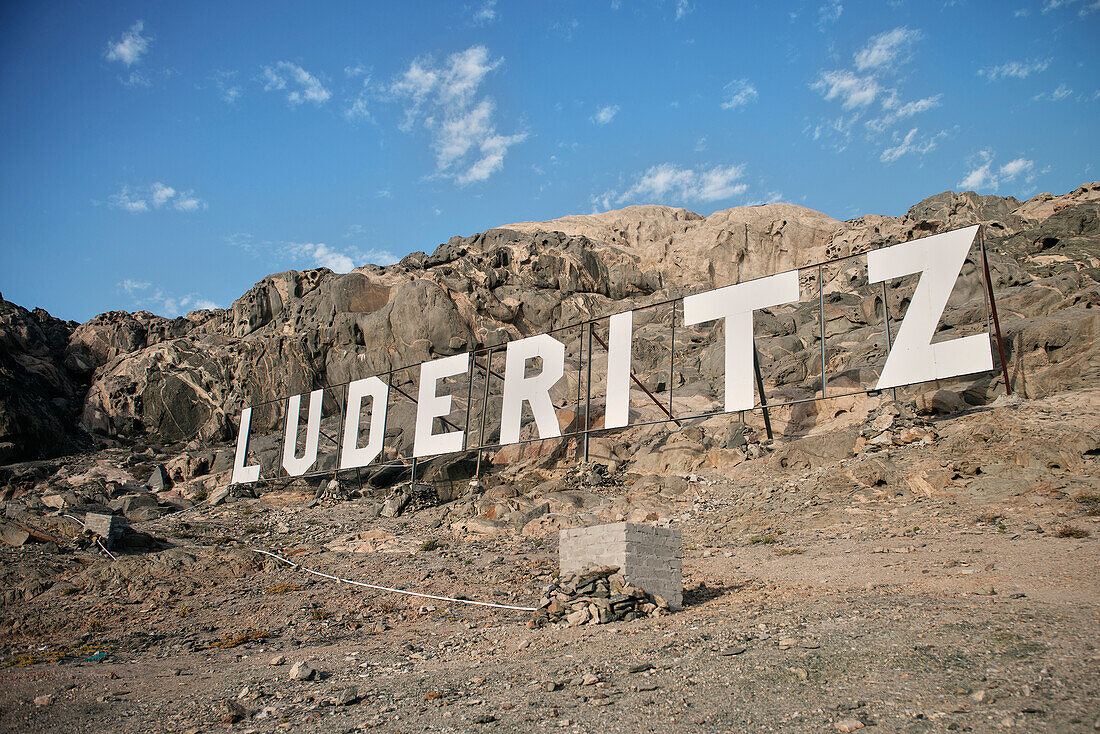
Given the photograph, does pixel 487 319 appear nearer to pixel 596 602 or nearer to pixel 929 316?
pixel 929 316

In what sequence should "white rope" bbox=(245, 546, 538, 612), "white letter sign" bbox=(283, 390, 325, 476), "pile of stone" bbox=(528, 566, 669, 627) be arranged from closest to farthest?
"pile of stone" bbox=(528, 566, 669, 627) → "white rope" bbox=(245, 546, 538, 612) → "white letter sign" bbox=(283, 390, 325, 476)

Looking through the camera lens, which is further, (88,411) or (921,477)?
(88,411)

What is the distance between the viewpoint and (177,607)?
16031 mm

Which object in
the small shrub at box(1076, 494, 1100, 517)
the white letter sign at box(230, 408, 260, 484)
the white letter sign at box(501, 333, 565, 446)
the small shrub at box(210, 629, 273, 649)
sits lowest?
the small shrub at box(210, 629, 273, 649)

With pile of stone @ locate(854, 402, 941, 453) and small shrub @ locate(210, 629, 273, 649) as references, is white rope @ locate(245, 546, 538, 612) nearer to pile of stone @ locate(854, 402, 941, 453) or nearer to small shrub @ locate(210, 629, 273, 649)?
small shrub @ locate(210, 629, 273, 649)

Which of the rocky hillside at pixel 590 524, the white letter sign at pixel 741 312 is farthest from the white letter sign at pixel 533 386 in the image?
the white letter sign at pixel 741 312

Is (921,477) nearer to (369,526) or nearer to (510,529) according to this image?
(510,529)

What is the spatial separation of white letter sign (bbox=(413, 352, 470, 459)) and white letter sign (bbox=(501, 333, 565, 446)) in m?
2.02

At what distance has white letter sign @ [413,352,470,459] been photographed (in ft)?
88.4

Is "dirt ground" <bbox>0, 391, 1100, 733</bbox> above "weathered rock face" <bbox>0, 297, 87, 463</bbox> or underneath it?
underneath

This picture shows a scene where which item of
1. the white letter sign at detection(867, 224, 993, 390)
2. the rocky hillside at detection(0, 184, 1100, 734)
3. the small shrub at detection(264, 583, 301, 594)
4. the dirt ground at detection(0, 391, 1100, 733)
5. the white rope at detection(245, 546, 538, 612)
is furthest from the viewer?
the white letter sign at detection(867, 224, 993, 390)

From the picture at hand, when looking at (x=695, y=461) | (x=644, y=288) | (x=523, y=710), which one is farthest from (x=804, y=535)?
(x=644, y=288)

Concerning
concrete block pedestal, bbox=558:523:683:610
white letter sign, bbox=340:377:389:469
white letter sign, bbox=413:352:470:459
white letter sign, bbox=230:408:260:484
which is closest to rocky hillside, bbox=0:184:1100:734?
concrete block pedestal, bbox=558:523:683:610

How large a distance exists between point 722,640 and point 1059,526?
850cm
